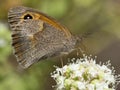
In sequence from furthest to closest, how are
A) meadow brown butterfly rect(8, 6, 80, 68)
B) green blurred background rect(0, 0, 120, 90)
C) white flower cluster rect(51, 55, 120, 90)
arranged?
1. green blurred background rect(0, 0, 120, 90)
2. meadow brown butterfly rect(8, 6, 80, 68)
3. white flower cluster rect(51, 55, 120, 90)

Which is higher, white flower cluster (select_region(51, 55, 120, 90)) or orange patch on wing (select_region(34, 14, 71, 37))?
orange patch on wing (select_region(34, 14, 71, 37))

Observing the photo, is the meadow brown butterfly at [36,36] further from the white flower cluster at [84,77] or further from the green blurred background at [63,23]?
the green blurred background at [63,23]

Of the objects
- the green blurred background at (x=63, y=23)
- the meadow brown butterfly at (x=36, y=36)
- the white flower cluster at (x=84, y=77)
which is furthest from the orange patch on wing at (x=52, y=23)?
the green blurred background at (x=63, y=23)

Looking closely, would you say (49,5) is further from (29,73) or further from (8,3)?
(29,73)

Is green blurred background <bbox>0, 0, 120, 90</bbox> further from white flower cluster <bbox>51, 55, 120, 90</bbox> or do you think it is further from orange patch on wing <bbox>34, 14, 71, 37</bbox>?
white flower cluster <bbox>51, 55, 120, 90</bbox>

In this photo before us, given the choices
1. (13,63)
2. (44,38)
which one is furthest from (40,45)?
(13,63)

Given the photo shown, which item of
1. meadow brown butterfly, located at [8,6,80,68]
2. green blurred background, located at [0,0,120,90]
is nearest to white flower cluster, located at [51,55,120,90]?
meadow brown butterfly, located at [8,6,80,68]

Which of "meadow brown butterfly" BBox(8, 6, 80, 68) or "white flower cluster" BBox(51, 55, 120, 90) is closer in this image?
"white flower cluster" BBox(51, 55, 120, 90)
